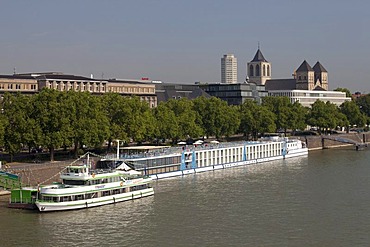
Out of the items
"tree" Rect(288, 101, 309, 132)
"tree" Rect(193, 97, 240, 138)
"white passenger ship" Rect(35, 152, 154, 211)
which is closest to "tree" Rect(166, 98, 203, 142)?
"tree" Rect(193, 97, 240, 138)

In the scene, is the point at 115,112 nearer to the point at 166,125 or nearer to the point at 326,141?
the point at 166,125

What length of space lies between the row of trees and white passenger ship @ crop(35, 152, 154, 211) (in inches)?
620

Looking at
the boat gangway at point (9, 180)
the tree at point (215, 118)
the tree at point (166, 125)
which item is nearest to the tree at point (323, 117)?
the tree at point (215, 118)

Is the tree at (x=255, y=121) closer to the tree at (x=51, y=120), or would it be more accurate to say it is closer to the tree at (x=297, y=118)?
the tree at (x=297, y=118)

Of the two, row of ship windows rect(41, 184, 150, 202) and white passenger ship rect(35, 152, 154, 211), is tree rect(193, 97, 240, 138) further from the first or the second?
white passenger ship rect(35, 152, 154, 211)

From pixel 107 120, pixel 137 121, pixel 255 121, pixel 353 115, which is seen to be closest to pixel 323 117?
pixel 353 115

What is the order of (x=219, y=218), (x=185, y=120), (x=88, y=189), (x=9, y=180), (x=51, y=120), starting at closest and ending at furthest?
(x=219, y=218)
(x=88, y=189)
(x=9, y=180)
(x=51, y=120)
(x=185, y=120)

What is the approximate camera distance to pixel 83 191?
5209cm

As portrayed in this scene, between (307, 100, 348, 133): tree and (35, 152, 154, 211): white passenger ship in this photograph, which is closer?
(35, 152, 154, 211): white passenger ship

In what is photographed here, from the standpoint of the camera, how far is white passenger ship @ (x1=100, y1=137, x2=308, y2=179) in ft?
226

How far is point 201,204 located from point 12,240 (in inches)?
691

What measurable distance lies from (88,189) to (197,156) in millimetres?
27524

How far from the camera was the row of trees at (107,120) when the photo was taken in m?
69.2

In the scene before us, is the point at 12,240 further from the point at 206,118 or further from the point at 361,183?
the point at 206,118
